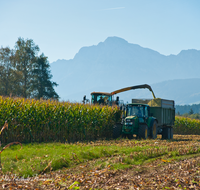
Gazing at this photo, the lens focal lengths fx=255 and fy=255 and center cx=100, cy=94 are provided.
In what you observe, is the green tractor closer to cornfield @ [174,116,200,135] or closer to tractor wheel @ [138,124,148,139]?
tractor wheel @ [138,124,148,139]

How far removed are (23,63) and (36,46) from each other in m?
5.03

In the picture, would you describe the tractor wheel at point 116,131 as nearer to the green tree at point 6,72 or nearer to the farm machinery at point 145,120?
the farm machinery at point 145,120

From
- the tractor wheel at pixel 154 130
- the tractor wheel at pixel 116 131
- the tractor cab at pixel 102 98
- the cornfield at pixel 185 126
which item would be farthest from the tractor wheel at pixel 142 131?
the cornfield at pixel 185 126

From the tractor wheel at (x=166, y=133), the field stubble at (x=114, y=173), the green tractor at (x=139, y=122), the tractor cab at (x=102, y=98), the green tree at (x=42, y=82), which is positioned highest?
the green tree at (x=42, y=82)

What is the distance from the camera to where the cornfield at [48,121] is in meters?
14.3

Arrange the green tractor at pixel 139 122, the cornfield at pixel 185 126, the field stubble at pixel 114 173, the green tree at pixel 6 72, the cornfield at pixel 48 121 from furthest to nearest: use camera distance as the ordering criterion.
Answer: the green tree at pixel 6 72 → the cornfield at pixel 185 126 → the green tractor at pixel 139 122 → the cornfield at pixel 48 121 → the field stubble at pixel 114 173

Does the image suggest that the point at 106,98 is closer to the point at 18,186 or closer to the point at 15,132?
the point at 15,132

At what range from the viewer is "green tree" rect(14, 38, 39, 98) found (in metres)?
56.0

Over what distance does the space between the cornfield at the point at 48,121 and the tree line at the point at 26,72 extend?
37354 mm

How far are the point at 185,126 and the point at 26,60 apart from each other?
125 ft

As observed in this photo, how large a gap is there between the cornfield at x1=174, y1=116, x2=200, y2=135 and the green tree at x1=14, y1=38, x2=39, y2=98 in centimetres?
3322

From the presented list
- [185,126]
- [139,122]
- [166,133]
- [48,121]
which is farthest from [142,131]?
[185,126]

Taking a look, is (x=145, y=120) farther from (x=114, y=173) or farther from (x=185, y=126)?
(x=185, y=126)

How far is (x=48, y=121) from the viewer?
15.3m
